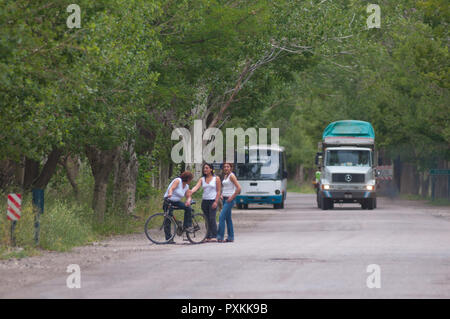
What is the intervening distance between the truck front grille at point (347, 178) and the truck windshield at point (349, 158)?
588 millimetres

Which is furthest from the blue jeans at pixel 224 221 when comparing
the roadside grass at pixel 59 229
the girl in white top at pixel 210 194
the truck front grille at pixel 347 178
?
the truck front grille at pixel 347 178

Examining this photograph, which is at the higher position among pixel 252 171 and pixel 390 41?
pixel 390 41

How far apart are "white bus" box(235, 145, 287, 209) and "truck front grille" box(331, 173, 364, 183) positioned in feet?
14.8

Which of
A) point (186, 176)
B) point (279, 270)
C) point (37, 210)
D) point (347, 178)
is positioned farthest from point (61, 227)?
point (347, 178)

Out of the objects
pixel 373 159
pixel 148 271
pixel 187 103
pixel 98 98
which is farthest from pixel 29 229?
pixel 373 159

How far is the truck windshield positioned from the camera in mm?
44062

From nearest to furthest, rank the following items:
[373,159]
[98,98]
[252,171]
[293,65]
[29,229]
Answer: [29,229] → [98,98] → [293,65] → [373,159] → [252,171]

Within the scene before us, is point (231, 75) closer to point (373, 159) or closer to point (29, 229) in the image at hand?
point (373, 159)

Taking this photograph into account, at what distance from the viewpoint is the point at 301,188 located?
97250 mm

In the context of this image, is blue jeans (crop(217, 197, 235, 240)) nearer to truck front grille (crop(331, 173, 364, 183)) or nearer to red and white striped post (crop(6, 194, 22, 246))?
red and white striped post (crop(6, 194, 22, 246))

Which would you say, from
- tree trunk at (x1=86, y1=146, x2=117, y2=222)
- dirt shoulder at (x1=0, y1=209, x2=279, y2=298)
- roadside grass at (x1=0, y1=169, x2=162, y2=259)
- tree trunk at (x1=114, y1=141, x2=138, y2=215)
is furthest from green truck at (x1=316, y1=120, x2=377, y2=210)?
dirt shoulder at (x1=0, y1=209, x2=279, y2=298)
